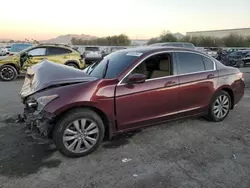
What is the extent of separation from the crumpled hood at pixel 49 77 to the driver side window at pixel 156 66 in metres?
0.88

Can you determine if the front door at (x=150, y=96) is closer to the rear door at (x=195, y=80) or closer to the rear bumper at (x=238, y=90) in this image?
the rear door at (x=195, y=80)

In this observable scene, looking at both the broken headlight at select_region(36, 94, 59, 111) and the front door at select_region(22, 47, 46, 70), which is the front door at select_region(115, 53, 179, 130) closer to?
the broken headlight at select_region(36, 94, 59, 111)

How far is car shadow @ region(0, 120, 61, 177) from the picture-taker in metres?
3.39

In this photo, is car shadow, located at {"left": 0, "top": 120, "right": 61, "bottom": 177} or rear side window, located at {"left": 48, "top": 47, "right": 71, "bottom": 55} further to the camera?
rear side window, located at {"left": 48, "top": 47, "right": 71, "bottom": 55}

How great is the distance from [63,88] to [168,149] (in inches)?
75.9

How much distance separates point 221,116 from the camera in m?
5.38

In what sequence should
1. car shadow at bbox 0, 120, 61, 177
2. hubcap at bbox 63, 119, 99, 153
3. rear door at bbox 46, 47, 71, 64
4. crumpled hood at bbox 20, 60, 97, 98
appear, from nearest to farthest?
car shadow at bbox 0, 120, 61, 177 < hubcap at bbox 63, 119, 99, 153 < crumpled hood at bbox 20, 60, 97, 98 < rear door at bbox 46, 47, 71, 64

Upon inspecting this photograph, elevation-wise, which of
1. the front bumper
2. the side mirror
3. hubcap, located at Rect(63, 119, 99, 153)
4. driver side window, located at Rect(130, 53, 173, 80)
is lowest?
hubcap, located at Rect(63, 119, 99, 153)

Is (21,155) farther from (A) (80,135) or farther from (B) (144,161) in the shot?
(B) (144,161)

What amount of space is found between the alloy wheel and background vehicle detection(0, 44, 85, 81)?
8.48 meters

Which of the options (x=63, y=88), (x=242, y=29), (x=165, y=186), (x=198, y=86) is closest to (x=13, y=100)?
(x=63, y=88)

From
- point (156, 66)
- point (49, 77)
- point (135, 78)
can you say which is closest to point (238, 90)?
point (156, 66)

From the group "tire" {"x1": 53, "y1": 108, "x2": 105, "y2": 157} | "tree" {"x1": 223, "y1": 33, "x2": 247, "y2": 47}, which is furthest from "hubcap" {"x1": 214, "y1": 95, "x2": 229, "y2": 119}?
"tree" {"x1": 223, "y1": 33, "x2": 247, "y2": 47}

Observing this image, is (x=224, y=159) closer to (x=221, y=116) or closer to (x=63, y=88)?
(x=221, y=116)
